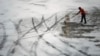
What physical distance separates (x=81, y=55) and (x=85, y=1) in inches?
131

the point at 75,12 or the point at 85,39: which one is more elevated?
the point at 75,12

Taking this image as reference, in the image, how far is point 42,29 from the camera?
721 cm

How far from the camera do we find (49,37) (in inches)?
270

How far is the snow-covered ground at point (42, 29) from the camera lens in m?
6.33

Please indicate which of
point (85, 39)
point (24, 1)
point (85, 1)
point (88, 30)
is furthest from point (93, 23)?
point (24, 1)

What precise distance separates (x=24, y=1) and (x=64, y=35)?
2.90 m

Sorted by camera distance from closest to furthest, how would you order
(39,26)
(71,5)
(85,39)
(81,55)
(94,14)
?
1. (81,55)
2. (85,39)
3. (39,26)
4. (94,14)
5. (71,5)

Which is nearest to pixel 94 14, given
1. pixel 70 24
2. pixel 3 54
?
pixel 70 24

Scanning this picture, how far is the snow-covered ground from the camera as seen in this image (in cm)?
633

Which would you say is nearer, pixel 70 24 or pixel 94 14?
pixel 70 24

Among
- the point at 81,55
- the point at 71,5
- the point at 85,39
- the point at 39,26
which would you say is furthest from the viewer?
the point at 71,5

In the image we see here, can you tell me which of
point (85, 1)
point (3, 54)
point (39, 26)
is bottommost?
point (3, 54)

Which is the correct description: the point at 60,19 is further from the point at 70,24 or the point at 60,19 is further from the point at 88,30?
the point at 88,30

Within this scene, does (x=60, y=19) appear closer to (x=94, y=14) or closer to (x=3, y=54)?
(x=94, y=14)
